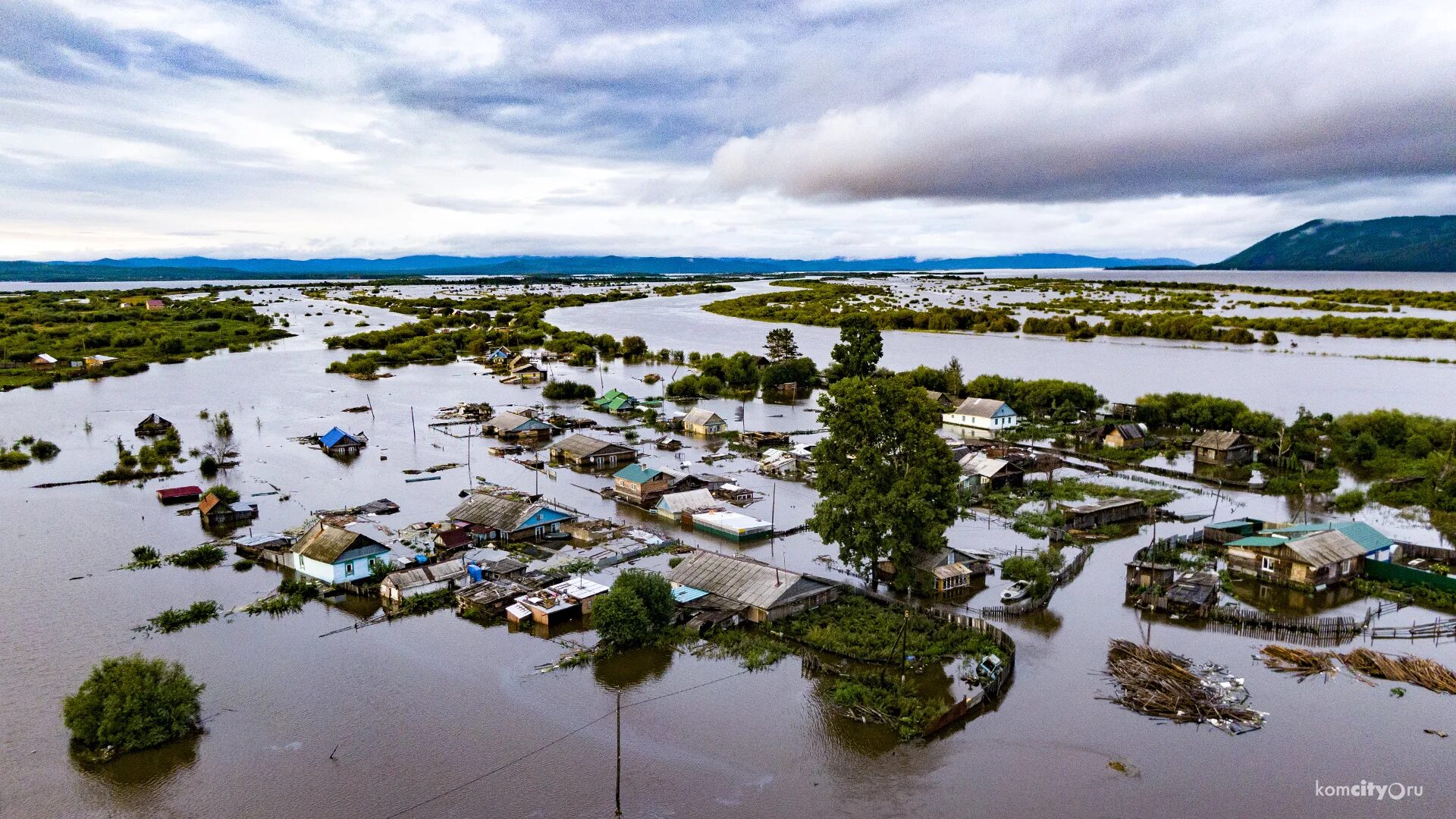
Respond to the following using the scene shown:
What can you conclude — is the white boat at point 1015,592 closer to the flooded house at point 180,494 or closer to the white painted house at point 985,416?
the white painted house at point 985,416

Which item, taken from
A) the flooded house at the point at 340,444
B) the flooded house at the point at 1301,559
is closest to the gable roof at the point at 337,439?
the flooded house at the point at 340,444

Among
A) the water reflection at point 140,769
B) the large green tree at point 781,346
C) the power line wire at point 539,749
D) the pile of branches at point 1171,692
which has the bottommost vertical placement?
the water reflection at point 140,769

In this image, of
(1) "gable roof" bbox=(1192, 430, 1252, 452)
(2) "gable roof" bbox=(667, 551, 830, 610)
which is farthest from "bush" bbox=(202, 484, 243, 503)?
(1) "gable roof" bbox=(1192, 430, 1252, 452)

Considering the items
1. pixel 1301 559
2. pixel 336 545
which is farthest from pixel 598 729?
pixel 1301 559

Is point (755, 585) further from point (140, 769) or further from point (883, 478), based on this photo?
point (140, 769)

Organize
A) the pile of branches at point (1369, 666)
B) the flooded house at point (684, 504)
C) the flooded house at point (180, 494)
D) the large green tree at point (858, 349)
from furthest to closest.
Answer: the large green tree at point (858, 349), the flooded house at point (180, 494), the flooded house at point (684, 504), the pile of branches at point (1369, 666)

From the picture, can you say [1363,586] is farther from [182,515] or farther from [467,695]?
[182,515]

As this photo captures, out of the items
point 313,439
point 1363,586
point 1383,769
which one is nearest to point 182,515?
point 313,439
